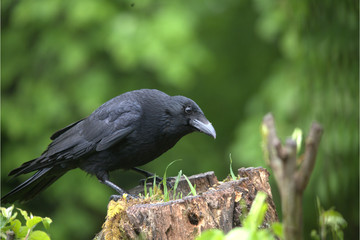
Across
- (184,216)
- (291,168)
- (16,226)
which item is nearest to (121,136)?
(184,216)

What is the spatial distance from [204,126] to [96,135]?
3.23 feet

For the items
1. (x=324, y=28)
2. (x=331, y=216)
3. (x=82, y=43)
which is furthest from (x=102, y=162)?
(x=82, y=43)

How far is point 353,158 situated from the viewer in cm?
509

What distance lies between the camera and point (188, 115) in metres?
4.08

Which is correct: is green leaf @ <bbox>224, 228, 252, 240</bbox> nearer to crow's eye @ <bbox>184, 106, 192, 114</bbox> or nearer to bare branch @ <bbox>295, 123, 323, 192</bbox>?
bare branch @ <bbox>295, 123, 323, 192</bbox>

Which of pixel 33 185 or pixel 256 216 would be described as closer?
pixel 256 216

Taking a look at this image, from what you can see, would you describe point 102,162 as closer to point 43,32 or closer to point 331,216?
point 331,216

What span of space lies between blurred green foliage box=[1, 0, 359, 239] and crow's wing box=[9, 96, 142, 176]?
7.60 feet

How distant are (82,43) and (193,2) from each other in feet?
6.06

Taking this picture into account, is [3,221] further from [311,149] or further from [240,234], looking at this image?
[311,149]

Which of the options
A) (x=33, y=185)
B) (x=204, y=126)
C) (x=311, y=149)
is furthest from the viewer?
(x=33, y=185)

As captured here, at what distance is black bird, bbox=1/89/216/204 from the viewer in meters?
4.11

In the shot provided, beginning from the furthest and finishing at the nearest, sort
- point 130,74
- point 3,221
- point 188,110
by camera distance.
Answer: point 130,74, point 188,110, point 3,221

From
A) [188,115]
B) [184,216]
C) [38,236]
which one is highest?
[188,115]
